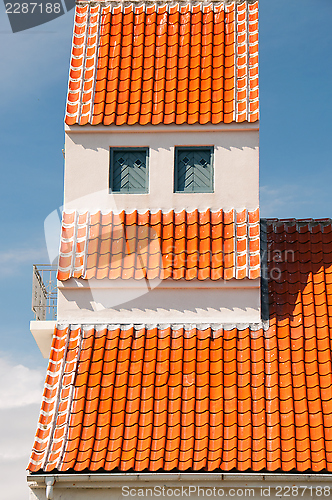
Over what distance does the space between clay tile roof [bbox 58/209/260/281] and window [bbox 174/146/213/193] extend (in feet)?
1.51

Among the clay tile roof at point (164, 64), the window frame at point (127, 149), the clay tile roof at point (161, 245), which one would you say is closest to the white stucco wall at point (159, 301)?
the clay tile roof at point (161, 245)

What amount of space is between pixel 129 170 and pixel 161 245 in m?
1.53

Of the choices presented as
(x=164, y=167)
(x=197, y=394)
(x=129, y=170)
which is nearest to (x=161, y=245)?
(x=164, y=167)

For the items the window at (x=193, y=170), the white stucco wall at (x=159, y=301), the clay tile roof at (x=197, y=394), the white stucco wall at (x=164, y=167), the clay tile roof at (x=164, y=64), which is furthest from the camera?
the clay tile roof at (x=164, y=64)

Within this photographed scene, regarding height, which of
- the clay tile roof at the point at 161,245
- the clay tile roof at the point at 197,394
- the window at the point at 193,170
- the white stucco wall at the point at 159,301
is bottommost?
the clay tile roof at the point at 197,394

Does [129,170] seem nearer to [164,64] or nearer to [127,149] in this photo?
[127,149]

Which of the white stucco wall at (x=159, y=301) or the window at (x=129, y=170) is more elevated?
the window at (x=129, y=170)

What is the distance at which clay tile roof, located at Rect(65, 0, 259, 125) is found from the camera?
12.6 meters

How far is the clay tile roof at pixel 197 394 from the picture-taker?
32.6 ft

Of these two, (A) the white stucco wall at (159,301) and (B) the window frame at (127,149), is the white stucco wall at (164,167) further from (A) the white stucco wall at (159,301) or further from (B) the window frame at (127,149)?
(A) the white stucco wall at (159,301)

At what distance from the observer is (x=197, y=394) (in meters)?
10.7

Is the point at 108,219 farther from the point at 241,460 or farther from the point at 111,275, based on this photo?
Result: the point at 241,460

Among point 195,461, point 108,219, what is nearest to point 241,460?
point 195,461

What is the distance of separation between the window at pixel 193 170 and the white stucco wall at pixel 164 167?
12 cm
